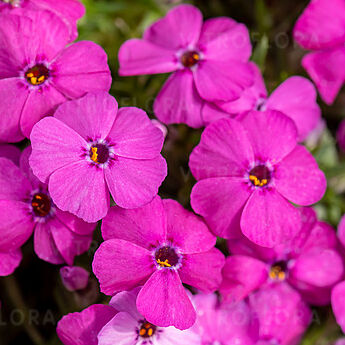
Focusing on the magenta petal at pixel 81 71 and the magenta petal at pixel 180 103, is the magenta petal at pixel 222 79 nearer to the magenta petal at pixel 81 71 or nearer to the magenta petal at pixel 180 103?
the magenta petal at pixel 180 103

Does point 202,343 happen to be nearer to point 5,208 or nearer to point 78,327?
point 78,327

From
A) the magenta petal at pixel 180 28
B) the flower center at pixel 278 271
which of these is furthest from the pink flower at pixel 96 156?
the flower center at pixel 278 271

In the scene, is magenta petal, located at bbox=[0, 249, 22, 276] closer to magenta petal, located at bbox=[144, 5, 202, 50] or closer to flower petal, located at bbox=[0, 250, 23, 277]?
flower petal, located at bbox=[0, 250, 23, 277]

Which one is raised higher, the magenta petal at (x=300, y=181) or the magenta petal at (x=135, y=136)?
the magenta petal at (x=135, y=136)

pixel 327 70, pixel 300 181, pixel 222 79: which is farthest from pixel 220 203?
pixel 327 70

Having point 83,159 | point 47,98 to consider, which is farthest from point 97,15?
point 83,159

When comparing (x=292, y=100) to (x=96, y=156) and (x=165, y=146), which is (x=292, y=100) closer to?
(x=165, y=146)
